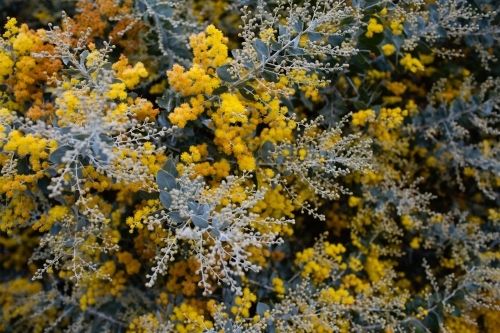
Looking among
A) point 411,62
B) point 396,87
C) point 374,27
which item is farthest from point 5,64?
point 396,87

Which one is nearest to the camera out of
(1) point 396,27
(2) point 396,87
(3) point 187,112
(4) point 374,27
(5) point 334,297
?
(3) point 187,112

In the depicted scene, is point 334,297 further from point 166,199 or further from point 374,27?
point 374,27

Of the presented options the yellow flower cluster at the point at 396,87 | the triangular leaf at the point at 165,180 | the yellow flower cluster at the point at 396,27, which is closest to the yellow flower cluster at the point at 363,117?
the yellow flower cluster at the point at 396,27

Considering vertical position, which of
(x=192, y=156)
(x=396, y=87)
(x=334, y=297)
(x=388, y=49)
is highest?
(x=388, y=49)

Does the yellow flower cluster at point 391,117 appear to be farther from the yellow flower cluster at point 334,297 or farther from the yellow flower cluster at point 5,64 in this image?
the yellow flower cluster at point 5,64

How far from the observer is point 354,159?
226cm

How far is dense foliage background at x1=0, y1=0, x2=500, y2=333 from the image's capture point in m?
1.96

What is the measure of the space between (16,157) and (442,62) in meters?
3.04

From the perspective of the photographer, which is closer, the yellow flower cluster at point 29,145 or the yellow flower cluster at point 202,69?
the yellow flower cluster at point 29,145

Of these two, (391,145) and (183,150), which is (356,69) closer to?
(391,145)

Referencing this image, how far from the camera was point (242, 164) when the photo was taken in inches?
85.3

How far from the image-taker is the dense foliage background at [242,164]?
1.96 meters

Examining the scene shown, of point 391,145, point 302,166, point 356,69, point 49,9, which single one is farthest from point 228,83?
point 49,9

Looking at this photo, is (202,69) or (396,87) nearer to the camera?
Answer: (202,69)
